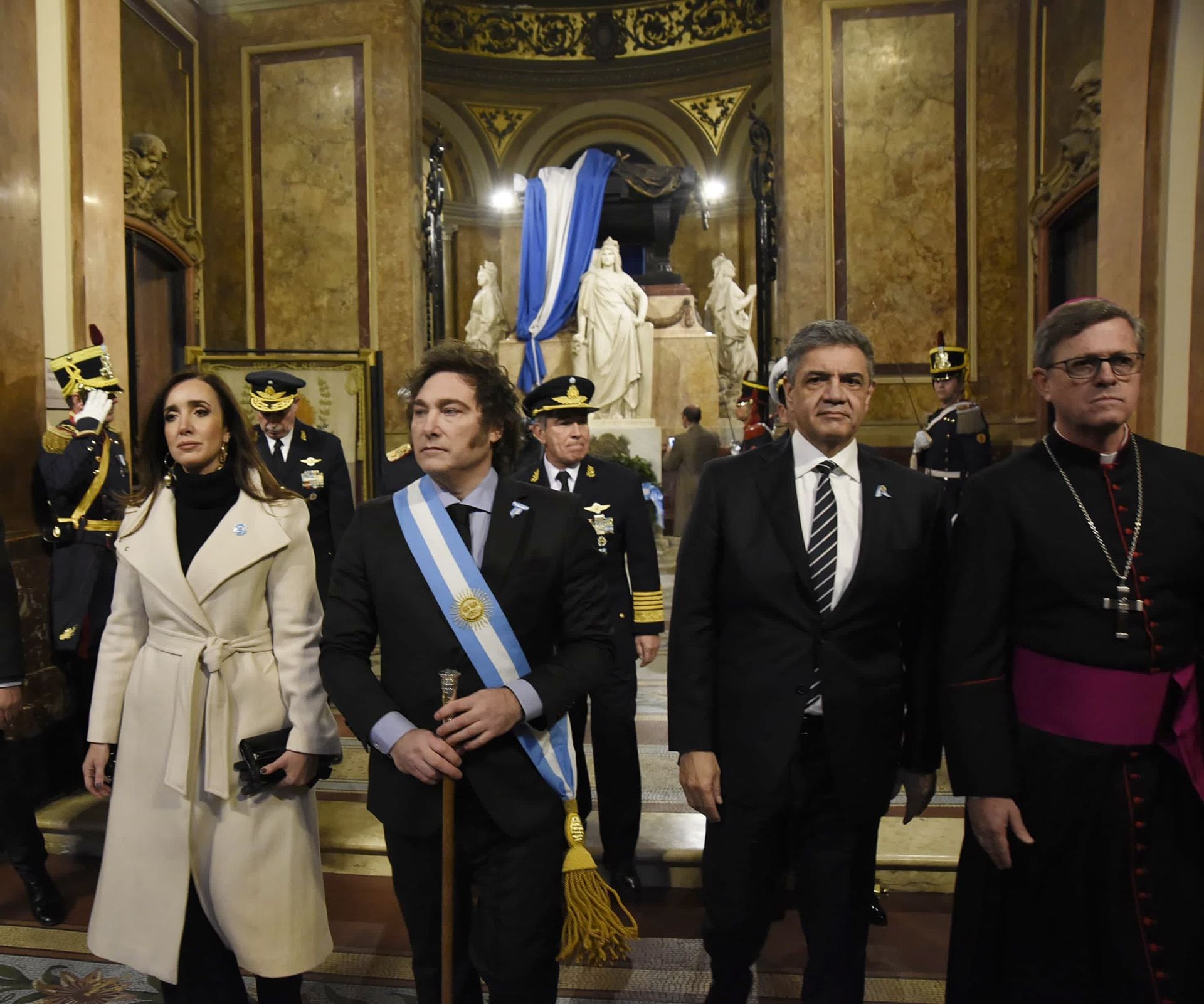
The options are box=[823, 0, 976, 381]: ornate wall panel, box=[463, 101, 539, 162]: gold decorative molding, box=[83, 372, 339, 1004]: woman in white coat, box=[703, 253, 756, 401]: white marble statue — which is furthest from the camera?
box=[463, 101, 539, 162]: gold decorative molding

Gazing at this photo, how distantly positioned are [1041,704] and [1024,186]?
7782 mm

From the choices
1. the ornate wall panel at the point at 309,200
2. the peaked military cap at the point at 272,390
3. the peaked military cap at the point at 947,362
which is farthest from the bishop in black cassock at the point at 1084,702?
the ornate wall panel at the point at 309,200

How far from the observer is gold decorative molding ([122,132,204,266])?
8180 mm

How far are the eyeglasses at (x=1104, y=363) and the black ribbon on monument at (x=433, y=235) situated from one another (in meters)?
8.79

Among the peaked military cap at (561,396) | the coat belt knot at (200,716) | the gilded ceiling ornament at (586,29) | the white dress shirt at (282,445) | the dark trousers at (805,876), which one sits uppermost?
the gilded ceiling ornament at (586,29)

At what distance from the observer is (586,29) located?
1653cm

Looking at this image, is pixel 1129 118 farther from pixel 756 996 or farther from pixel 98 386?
pixel 98 386

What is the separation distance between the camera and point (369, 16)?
9.42m

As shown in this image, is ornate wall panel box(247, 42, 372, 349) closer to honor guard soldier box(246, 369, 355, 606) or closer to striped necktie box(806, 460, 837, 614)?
honor guard soldier box(246, 369, 355, 606)

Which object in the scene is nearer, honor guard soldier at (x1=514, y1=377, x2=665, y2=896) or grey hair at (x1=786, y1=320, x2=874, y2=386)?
grey hair at (x1=786, y1=320, x2=874, y2=386)

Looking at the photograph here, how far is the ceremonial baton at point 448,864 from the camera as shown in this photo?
1709 millimetres

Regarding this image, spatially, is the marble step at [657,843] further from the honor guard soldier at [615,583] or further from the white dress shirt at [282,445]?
the white dress shirt at [282,445]

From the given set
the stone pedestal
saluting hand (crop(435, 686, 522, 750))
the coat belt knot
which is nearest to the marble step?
the coat belt knot

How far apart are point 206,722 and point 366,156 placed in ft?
28.4
